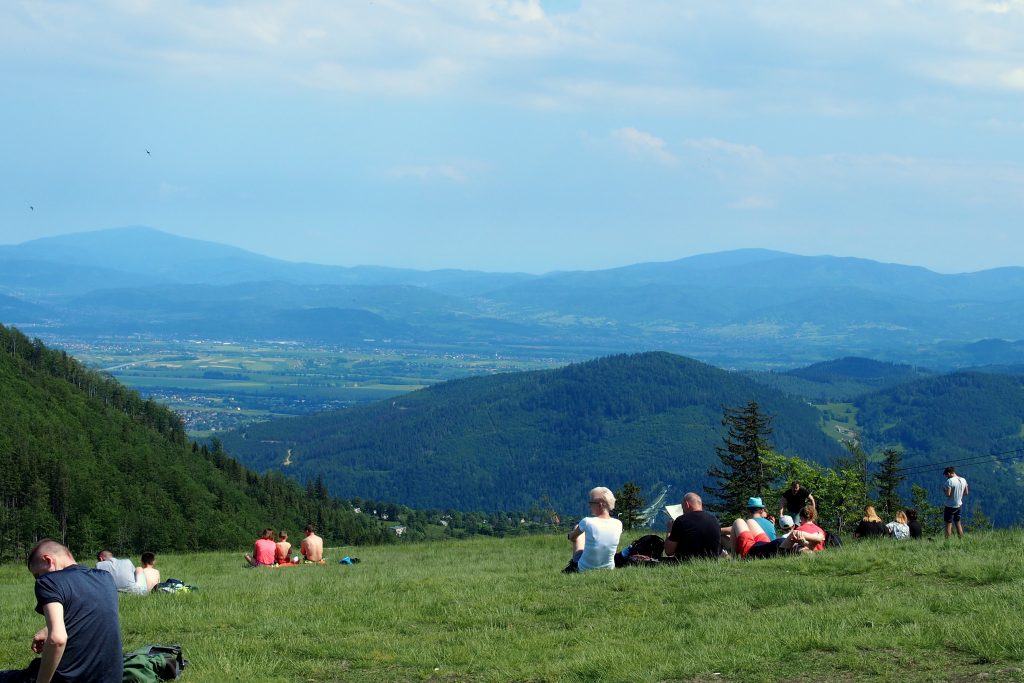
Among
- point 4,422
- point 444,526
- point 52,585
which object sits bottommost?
point 444,526

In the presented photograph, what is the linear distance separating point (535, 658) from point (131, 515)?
251ft

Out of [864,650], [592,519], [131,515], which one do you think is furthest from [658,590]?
[131,515]

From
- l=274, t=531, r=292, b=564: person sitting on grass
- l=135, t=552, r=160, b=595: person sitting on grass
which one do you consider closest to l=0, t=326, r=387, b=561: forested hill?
l=274, t=531, r=292, b=564: person sitting on grass

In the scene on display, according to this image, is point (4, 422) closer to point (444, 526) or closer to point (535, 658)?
point (444, 526)

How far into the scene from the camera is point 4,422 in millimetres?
81875

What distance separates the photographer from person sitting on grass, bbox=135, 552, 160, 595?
18.2m

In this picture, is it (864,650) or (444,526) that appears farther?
(444,526)

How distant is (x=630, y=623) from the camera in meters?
12.1

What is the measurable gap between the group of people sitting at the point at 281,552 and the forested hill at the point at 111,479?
5205 centimetres

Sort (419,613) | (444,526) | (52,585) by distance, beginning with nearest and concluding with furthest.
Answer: (52,585) → (419,613) → (444,526)

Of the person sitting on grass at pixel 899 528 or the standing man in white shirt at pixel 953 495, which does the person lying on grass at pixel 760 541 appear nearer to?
the person sitting on grass at pixel 899 528

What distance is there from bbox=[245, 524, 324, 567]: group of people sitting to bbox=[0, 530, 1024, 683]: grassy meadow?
672cm

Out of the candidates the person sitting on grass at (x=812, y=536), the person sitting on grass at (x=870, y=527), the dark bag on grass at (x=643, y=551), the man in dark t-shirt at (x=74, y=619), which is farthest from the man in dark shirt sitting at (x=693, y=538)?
the man in dark t-shirt at (x=74, y=619)

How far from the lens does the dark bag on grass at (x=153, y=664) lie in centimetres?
977
